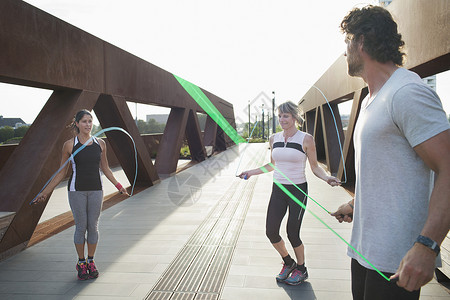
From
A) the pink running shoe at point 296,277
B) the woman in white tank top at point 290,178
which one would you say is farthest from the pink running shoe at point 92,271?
the pink running shoe at point 296,277

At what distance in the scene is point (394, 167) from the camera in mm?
1479

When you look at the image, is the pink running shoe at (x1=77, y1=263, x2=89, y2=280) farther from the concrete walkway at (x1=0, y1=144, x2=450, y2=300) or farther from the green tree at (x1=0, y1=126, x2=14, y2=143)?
the green tree at (x1=0, y1=126, x2=14, y2=143)

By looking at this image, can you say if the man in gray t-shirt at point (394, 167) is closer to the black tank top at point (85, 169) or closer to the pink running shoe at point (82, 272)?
the black tank top at point (85, 169)

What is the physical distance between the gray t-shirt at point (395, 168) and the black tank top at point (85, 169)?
3.28 meters

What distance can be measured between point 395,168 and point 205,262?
11.6 feet

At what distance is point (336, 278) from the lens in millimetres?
3977

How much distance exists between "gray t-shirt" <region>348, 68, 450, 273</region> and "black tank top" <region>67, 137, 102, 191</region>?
10.8 ft

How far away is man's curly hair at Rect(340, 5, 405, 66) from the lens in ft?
5.25

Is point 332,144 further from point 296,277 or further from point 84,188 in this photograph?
point 84,188

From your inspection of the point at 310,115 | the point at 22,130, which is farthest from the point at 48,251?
the point at 310,115

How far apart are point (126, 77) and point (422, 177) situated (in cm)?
865

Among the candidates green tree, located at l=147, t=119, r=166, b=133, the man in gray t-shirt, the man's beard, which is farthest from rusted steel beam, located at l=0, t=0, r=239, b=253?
green tree, located at l=147, t=119, r=166, b=133

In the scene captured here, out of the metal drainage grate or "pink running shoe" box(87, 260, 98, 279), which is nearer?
the metal drainage grate

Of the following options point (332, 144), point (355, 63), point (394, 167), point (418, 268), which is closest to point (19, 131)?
point (332, 144)
